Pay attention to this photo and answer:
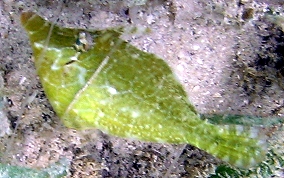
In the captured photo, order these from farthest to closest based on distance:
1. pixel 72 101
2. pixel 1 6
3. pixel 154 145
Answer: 1. pixel 154 145
2. pixel 1 6
3. pixel 72 101

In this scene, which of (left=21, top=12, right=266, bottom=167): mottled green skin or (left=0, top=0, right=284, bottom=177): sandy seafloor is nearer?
(left=21, top=12, right=266, bottom=167): mottled green skin

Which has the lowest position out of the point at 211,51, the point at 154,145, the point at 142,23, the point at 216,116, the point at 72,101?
the point at 154,145

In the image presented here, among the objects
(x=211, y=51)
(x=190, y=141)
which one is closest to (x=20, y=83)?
(x=190, y=141)

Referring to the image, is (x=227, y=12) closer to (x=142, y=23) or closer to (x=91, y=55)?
(x=142, y=23)

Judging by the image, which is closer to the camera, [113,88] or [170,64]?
[113,88]
